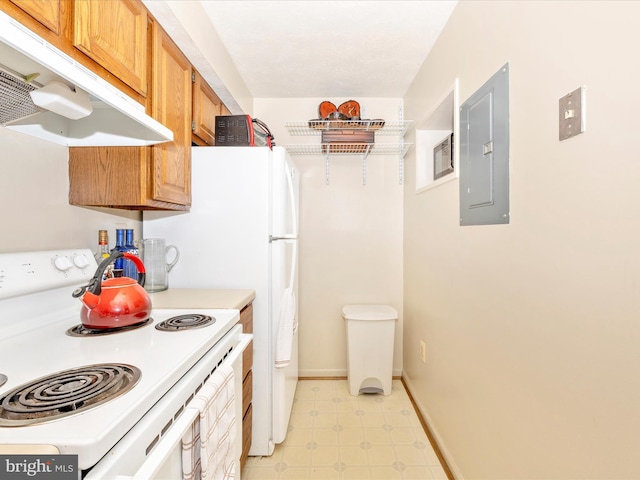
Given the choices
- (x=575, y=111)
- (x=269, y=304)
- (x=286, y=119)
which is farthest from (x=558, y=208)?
(x=286, y=119)

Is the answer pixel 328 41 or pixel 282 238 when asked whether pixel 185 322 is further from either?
pixel 328 41

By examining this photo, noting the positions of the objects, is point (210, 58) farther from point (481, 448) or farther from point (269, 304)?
point (481, 448)

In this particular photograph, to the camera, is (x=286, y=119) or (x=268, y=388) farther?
(x=286, y=119)

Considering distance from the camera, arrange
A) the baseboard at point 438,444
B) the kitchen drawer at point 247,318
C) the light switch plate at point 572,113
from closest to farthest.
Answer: the light switch plate at point 572,113, the kitchen drawer at point 247,318, the baseboard at point 438,444

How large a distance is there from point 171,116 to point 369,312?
6.17 feet

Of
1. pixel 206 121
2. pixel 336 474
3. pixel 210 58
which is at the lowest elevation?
pixel 336 474

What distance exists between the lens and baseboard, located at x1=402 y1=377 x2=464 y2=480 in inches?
64.6

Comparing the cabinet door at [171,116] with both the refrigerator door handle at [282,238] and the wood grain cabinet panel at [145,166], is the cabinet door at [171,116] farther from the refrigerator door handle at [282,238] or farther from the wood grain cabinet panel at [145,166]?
the refrigerator door handle at [282,238]

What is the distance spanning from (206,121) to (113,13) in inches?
34.3

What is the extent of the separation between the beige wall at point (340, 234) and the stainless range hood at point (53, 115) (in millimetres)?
1728

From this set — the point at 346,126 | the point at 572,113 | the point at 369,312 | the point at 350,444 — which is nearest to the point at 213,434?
the point at 572,113

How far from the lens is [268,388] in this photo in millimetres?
1762

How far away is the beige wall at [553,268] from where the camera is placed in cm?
73

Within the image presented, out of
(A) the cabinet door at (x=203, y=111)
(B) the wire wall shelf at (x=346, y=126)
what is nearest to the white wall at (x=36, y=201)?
(A) the cabinet door at (x=203, y=111)
